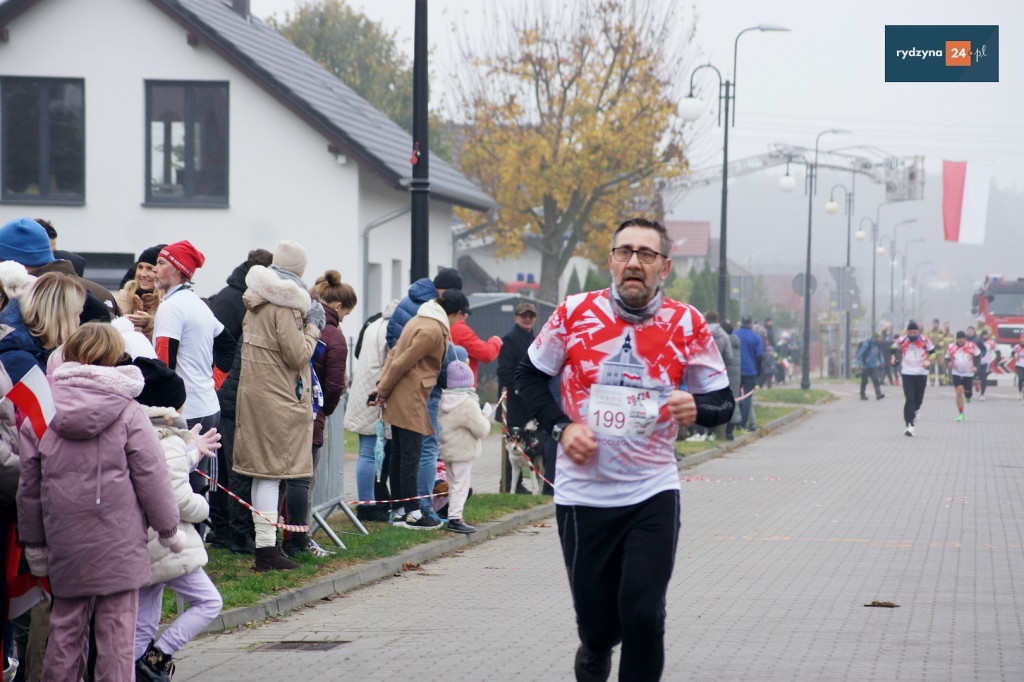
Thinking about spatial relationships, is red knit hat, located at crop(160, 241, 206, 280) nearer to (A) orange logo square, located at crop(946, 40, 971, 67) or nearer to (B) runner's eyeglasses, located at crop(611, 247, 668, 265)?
(B) runner's eyeglasses, located at crop(611, 247, 668, 265)

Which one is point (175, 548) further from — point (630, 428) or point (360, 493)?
point (360, 493)

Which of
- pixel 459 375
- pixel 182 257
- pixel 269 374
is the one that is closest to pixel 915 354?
pixel 459 375

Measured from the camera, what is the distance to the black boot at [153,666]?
572cm

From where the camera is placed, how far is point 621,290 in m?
5.03

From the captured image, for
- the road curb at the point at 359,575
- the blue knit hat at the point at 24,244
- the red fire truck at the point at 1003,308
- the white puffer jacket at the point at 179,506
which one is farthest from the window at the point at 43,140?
the red fire truck at the point at 1003,308

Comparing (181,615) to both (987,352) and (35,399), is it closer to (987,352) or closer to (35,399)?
(35,399)

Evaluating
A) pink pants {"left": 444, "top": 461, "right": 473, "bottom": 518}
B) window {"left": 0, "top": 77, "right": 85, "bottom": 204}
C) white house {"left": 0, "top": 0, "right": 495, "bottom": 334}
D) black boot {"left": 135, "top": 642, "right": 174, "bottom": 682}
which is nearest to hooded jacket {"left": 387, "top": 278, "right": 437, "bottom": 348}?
pink pants {"left": 444, "top": 461, "right": 473, "bottom": 518}

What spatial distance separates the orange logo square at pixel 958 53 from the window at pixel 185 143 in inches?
496

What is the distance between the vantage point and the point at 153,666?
18.9 ft

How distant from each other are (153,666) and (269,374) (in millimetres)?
2813

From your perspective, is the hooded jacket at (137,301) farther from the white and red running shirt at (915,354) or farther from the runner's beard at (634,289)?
the white and red running shirt at (915,354)

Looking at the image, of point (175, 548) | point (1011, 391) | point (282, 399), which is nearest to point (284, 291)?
point (282, 399)

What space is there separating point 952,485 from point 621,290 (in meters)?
11.7

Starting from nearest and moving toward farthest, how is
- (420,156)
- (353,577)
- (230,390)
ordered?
1. (230,390)
2. (353,577)
3. (420,156)
